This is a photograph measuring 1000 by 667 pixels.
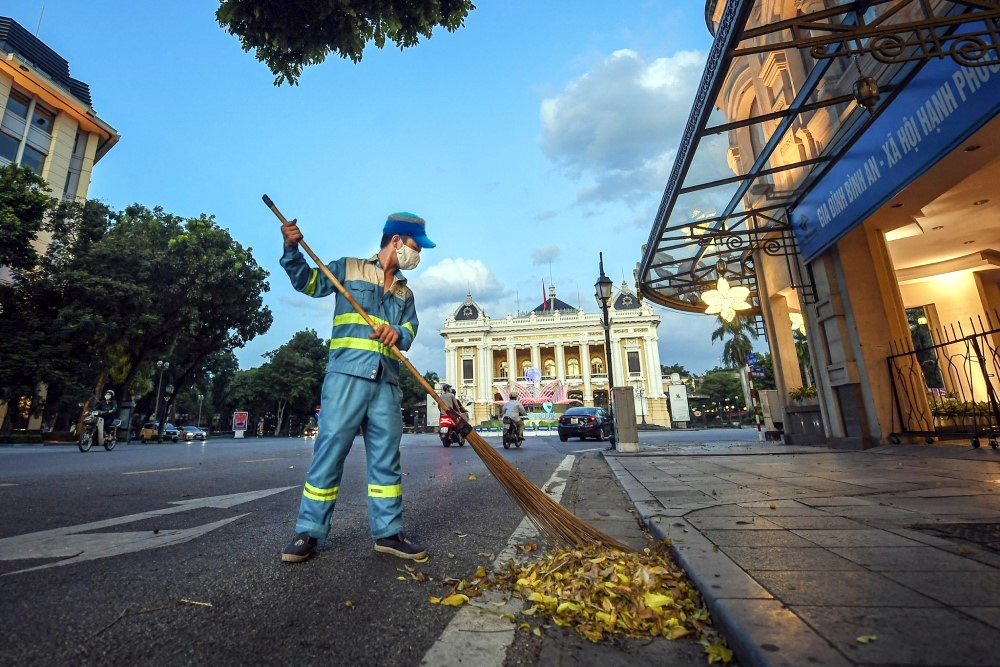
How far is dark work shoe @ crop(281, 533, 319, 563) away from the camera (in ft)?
7.79

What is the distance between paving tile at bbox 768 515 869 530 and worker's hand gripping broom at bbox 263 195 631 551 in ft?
3.30

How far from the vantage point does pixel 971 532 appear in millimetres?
2332

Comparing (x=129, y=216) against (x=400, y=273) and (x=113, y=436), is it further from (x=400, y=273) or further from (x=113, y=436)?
(x=400, y=273)

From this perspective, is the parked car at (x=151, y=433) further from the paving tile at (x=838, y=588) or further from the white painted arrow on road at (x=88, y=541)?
the paving tile at (x=838, y=588)

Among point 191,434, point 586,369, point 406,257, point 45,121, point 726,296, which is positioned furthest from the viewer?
point 586,369

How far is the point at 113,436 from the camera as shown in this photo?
563 inches

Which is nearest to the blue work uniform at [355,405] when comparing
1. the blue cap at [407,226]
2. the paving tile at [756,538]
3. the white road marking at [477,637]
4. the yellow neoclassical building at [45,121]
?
the blue cap at [407,226]

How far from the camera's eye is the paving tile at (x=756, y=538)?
231 centimetres

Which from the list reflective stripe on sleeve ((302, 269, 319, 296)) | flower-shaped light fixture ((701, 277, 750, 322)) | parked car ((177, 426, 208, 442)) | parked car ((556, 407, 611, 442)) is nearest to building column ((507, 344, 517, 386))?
parked car ((177, 426, 208, 442))

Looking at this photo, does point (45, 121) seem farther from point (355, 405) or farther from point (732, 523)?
point (732, 523)

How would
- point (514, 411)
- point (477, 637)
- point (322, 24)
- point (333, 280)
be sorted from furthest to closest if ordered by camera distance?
1. point (514, 411)
2. point (322, 24)
3. point (333, 280)
4. point (477, 637)

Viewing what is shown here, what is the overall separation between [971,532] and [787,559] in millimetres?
1076

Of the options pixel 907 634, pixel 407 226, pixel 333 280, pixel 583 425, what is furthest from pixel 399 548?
pixel 583 425

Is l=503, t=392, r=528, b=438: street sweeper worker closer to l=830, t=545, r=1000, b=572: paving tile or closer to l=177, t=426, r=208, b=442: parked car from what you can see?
l=830, t=545, r=1000, b=572: paving tile
